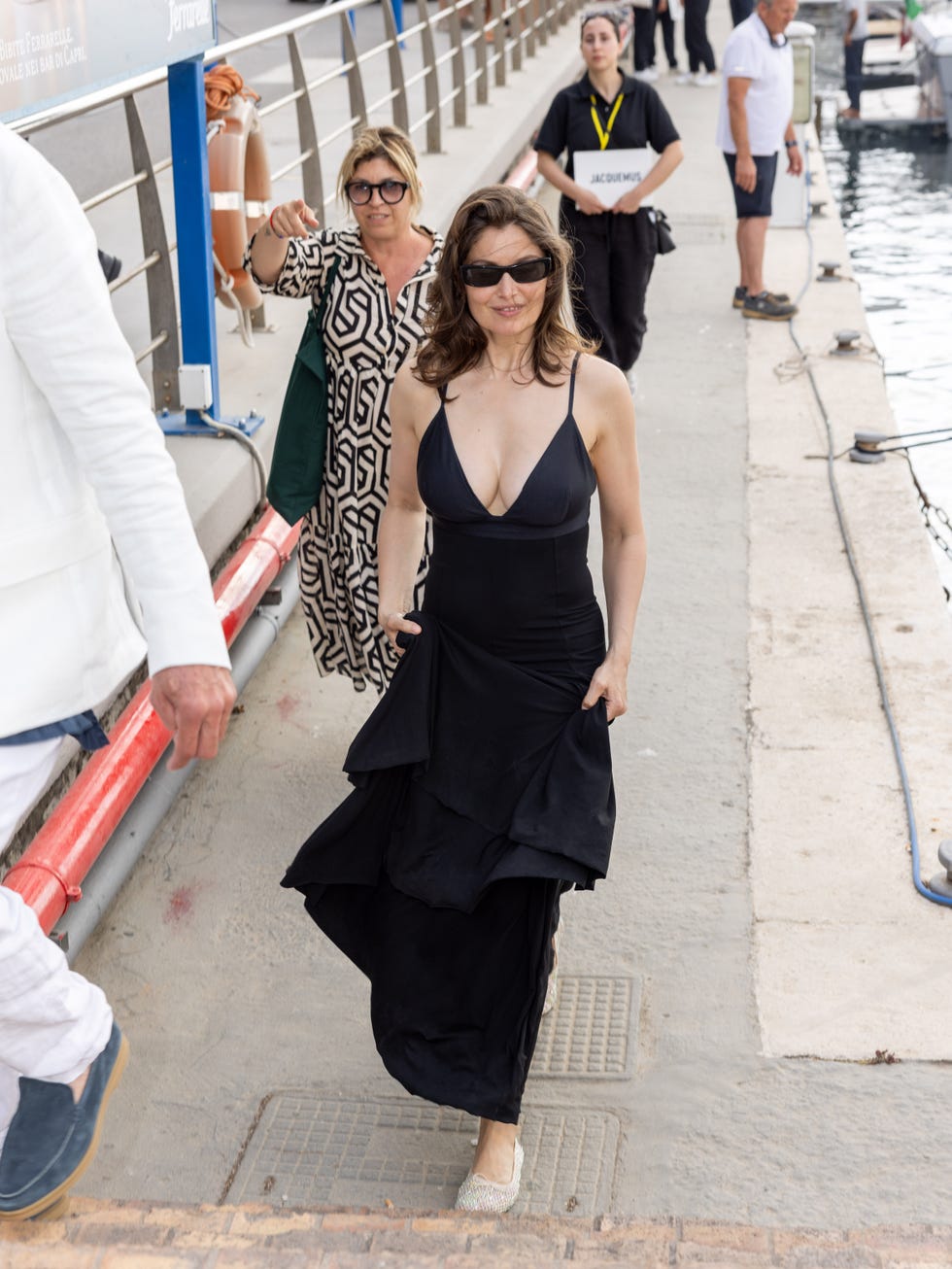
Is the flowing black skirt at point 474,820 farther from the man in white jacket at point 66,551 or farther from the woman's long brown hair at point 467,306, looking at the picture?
the man in white jacket at point 66,551

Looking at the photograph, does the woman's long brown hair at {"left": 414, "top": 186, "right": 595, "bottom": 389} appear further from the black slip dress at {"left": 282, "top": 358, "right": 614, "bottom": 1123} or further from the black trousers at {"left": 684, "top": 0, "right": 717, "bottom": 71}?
the black trousers at {"left": 684, "top": 0, "right": 717, "bottom": 71}

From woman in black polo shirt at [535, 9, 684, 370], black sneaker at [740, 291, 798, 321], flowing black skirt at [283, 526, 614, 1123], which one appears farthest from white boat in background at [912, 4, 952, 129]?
flowing black skirt at [283, 526, 614, 1123]

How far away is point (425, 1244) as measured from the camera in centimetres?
251

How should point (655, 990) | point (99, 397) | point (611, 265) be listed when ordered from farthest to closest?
point (611, 265) → point (655, 990) → point (99, 397)

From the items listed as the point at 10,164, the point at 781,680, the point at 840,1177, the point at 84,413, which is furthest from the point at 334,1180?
the point at 781,680

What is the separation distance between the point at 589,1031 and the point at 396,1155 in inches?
21.5

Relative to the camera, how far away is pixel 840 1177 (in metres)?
3.16

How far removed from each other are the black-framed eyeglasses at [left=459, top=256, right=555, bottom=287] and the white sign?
14.5 feet

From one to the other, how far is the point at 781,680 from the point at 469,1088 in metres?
2.45

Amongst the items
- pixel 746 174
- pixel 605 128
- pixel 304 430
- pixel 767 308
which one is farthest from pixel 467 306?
pixel 767 308

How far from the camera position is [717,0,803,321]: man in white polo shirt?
9.37 m

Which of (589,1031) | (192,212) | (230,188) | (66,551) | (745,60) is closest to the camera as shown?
(66,551)

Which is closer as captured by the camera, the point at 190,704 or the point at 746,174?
the point at 190,704

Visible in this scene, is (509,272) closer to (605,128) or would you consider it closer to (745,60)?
(605,128)
